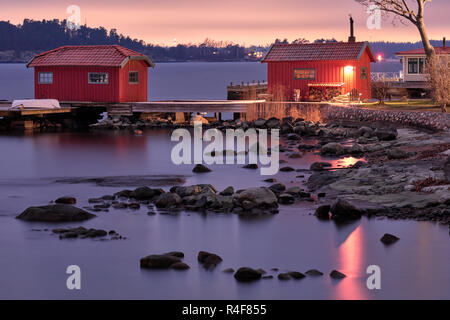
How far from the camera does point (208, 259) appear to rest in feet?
54.3

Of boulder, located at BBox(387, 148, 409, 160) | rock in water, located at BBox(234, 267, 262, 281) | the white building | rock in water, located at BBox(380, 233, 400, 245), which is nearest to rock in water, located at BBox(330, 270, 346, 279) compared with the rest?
rock in water, located at BBox(234, 267, 262, 281)

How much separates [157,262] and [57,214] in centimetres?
507

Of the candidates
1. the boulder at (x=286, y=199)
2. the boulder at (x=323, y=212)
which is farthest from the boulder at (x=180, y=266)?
the boulder at (x=286, y=199)

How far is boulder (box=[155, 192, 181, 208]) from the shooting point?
21781 millimetres

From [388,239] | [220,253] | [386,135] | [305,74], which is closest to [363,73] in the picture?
[305,74]

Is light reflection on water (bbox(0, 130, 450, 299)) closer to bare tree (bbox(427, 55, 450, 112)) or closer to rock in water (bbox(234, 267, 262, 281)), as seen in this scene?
rock in water (bbox(234, 267, 262, 281))

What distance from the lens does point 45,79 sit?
5103 centimetres

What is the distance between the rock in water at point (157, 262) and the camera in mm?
16234

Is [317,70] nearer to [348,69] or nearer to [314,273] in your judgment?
[348,69]

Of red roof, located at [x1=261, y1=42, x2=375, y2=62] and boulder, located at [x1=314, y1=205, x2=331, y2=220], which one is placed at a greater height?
red roof, located at [x1=261, y1=42, x2=375, y2=62]

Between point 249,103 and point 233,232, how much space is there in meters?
29.5

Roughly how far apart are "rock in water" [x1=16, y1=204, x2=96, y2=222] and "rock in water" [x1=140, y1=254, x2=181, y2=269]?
458 cm
